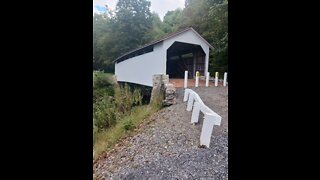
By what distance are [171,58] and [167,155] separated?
1233 cm

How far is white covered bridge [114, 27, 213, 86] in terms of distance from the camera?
8.51 m

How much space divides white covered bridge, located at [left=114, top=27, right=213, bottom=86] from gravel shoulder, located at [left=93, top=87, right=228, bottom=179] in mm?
4798

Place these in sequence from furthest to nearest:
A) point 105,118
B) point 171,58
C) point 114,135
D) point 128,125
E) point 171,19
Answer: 1. point 171,19
2. point 171,58
3. point 105,118
4. point 128,125
5. point 114,135

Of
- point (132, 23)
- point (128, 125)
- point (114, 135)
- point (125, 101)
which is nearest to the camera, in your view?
point (114, 135)

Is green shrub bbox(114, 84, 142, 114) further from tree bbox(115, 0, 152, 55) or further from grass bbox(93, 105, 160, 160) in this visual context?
tree bbox(115, 0, 152, 55)

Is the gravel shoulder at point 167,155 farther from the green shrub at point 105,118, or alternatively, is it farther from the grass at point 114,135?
the green shrub at point 105,118

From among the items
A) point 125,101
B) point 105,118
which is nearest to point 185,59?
point 125,101

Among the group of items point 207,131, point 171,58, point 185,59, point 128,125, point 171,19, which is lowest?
point 128,125

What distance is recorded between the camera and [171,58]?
48.0 ft

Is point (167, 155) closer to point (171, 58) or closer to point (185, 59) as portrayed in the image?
point (185, 59)

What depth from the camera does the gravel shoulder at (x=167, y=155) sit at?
2.33m

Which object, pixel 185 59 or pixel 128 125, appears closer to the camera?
pixel 128 125
